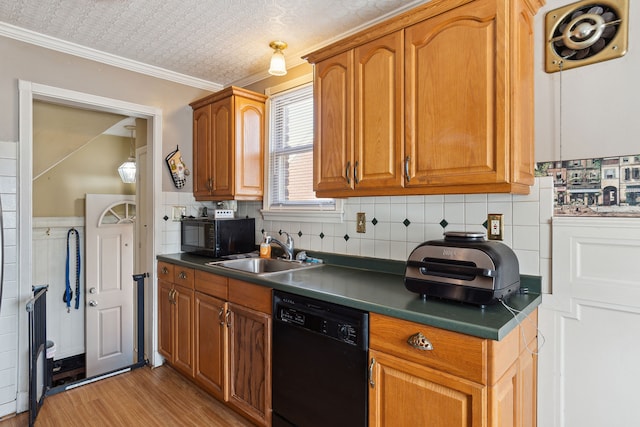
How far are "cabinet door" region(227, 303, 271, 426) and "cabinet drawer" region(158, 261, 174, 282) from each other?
88cm

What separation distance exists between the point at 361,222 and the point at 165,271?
1654 mm

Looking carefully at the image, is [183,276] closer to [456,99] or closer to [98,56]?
[98,56]

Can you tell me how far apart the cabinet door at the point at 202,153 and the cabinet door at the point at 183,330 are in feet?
2.85

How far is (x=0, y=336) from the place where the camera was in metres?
2.26

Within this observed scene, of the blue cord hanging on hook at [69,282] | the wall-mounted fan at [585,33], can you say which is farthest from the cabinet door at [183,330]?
the wall-mounted fan at [585,33]

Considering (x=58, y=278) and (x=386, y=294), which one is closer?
(x=386, y=294)

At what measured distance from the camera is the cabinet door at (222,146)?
2.82m

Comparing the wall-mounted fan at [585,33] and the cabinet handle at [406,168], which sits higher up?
the wall-mounted fan at [585,33]

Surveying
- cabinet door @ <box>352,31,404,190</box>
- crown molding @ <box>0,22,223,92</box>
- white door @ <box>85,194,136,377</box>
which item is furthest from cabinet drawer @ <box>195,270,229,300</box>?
white door @ <box>85,194,136,377</box>

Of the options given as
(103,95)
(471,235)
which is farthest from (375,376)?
(103,95)

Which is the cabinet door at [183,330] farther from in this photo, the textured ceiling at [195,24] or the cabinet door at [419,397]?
the textured ceiling at [195,24]

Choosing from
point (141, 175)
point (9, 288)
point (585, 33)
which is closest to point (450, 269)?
point (585, 33)

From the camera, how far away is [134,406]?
2.37m

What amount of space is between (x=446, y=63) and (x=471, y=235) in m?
0.75
